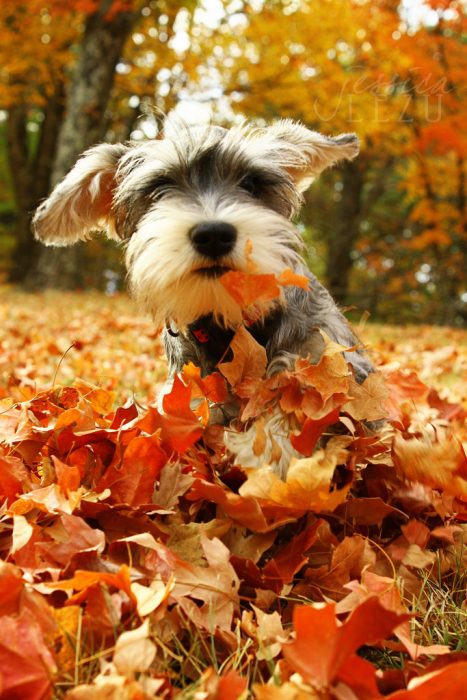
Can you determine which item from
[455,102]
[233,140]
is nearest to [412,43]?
[455,102]

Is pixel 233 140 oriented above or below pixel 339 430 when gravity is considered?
above

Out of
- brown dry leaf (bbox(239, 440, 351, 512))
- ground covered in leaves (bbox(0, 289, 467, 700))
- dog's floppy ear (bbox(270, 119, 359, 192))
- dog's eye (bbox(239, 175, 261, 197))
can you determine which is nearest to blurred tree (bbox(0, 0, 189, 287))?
dog's floppy ear (bbox(270, 119, 359, 192))

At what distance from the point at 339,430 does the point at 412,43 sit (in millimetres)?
16232

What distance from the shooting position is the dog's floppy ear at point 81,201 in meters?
3.32

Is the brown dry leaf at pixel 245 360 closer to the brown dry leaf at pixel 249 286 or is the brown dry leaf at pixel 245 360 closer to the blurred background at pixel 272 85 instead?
the brown dry leaf at pixel 249 286

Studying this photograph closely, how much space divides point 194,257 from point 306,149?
1306 mm

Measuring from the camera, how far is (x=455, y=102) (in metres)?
16.5

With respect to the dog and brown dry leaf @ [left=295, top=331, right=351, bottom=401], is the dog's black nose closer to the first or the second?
the dog

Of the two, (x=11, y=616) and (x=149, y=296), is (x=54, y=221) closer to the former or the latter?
(x=149, y=296)

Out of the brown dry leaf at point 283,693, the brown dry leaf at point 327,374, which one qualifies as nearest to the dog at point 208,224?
the brown dry leaf at point 327,374

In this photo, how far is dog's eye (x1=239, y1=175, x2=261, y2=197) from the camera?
305cm

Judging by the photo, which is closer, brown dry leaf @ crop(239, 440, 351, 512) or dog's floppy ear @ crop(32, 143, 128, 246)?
brown dry leaf @ crop(239, 440, 351, 512)

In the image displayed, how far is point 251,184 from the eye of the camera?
3.09 meters

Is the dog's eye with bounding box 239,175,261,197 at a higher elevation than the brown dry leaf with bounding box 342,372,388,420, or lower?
higher
